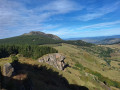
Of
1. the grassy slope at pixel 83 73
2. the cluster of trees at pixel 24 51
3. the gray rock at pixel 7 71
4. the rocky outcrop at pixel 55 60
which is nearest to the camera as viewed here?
the gray rock at pixel 7 71

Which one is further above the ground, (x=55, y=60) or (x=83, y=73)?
(x=55, y=60)

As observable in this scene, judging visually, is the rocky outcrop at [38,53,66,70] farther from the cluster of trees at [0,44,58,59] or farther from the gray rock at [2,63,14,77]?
the gray rock at [2,63,14,77]

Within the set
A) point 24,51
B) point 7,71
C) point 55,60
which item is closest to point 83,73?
point 55,60

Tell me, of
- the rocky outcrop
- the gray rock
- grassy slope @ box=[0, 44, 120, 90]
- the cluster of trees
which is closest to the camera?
the gray rock

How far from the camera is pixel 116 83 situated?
84250mm

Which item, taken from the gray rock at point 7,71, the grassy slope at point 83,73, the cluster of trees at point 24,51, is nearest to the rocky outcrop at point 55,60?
the grassy slope at point 83,73

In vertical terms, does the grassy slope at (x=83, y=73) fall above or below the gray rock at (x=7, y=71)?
below

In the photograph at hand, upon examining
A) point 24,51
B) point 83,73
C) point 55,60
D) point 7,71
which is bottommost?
point 83,73

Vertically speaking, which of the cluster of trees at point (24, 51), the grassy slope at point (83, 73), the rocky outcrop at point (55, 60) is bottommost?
the grassy slope at point (83, 73)

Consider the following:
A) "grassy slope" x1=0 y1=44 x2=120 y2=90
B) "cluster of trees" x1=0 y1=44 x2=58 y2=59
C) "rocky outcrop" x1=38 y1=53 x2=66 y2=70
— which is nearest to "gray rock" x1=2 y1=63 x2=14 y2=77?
"grassy slope" x1=0 y1=44 x2=120 y2=90

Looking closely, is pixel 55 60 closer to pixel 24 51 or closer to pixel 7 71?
pixel 24 51

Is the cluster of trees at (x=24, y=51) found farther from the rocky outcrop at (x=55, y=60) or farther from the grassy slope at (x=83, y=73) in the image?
the grassy slope at (x=83, y=73)

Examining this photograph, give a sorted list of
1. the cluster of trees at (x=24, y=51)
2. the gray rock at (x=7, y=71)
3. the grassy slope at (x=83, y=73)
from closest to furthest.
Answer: the gray rock at (x=7, y=71) < the grassy slope at (x=83, y=73) < the cluster of trees at (x=24, y=51)

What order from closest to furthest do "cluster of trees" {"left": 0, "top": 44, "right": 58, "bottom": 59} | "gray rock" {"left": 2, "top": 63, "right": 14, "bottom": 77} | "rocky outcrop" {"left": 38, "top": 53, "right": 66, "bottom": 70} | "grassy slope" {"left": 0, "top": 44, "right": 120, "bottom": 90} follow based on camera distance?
1. "gray rock" {"left": 2, "top": 63, "right": 14, "bottom": 77}
2. "grassy slope" {"left": 0, "top": 44, "right": 120, "bottom": 90}
3. "rocky outcrop" {"left": 38, "top": 53, "right": 66, "bottom": 70}
4. "cluster of trees" {"left": 0, "top": 44, "right": 58, "bottom": 59}
